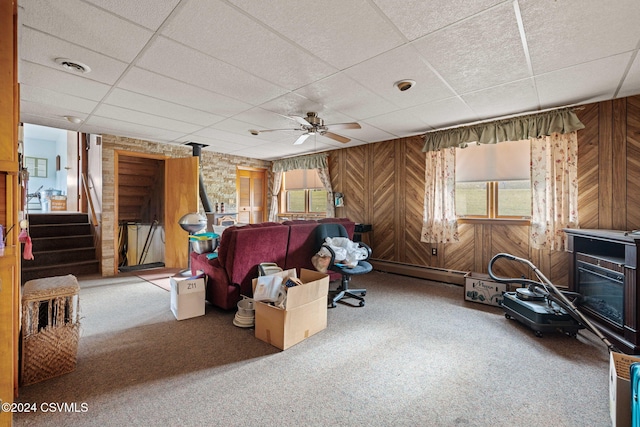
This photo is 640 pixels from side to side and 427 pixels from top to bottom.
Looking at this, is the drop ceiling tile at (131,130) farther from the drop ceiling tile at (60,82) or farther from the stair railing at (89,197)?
the stair railing at (89,197)

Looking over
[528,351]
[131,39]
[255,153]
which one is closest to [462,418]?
[528,351]

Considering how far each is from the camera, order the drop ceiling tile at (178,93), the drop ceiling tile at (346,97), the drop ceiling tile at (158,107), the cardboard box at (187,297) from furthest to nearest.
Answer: the drop ceiling tile at (158,107) < the cardboard box at (187,297) < the drop ceiling tile at (346,97) < the drop ceiling tile at (178,93)

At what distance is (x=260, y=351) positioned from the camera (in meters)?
2.31

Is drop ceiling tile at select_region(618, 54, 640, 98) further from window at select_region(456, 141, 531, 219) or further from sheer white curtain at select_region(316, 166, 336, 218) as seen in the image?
sheer white curtain at select_region(316, 166, 336, 218)

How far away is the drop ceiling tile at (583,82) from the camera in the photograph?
94.1 inches

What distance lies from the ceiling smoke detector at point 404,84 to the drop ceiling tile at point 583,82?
3.80 ft

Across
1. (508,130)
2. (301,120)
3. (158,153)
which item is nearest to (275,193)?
(158,153)

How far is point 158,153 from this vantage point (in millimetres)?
5410

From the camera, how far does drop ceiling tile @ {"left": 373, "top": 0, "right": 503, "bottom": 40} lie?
166cm

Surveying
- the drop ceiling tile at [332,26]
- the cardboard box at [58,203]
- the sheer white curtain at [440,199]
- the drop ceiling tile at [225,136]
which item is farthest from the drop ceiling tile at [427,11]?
the cardboard box at [58,203]

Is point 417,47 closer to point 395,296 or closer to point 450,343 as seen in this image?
point 450,343

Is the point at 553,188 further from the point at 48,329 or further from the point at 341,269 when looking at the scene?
the point at 48,329

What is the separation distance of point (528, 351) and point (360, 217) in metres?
3.67

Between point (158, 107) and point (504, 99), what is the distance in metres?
4.15
